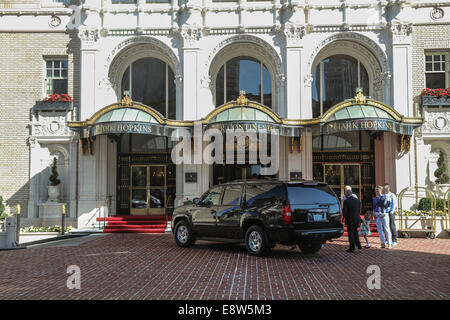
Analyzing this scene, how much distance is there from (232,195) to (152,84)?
1042 centimetres

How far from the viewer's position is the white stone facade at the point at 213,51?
1812 centimetres

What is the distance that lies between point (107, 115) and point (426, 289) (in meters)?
13.5

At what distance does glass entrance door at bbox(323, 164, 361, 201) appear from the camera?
1886 cm

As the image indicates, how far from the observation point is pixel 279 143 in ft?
60.8

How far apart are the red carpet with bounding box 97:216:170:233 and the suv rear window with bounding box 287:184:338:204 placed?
325 inches

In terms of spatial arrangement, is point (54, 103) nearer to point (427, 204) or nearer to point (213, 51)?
point (213, 51)

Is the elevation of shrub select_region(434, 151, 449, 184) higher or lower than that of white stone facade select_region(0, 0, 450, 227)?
lower

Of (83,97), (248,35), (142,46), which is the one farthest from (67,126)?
(248,35)

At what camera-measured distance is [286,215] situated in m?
9.84

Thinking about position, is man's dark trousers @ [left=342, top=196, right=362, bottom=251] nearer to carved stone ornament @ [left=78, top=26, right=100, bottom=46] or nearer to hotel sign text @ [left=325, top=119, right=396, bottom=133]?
hotel sign text @ [left=325, top=119, right=396, bottom=133]

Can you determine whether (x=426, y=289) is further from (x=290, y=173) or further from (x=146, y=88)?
(x=146, y=88)

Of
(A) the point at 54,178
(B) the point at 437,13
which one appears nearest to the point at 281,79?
(B) the point at 437,13

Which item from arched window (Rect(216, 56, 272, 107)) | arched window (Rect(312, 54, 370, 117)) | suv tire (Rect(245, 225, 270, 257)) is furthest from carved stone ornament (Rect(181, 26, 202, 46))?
suv tire (Rect(245, 225, 270, 257))

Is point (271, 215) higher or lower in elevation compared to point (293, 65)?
lower
